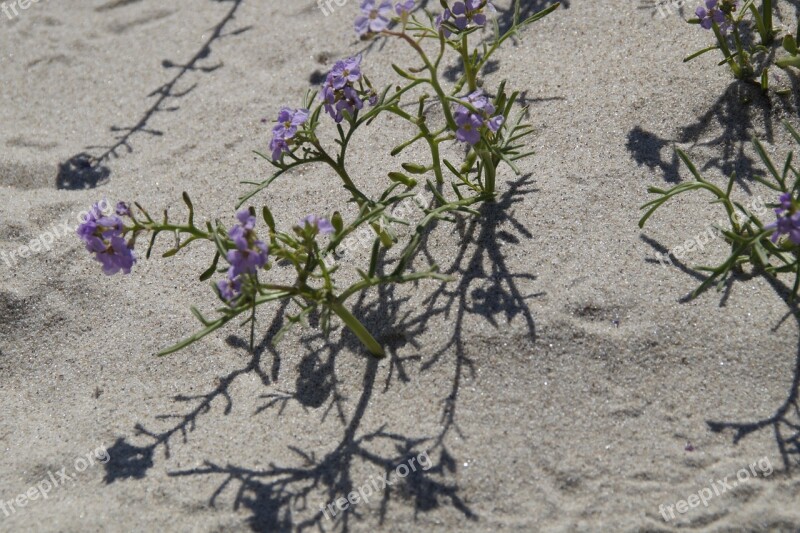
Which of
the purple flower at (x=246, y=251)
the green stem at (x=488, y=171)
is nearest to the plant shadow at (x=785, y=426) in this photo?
the green stem at (x=488, y=171)

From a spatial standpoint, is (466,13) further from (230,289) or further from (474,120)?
(230,289)

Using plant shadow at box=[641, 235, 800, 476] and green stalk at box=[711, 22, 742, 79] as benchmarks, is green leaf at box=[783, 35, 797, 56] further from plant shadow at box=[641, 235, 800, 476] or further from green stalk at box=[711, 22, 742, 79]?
plant shadow at box=[641, 235, 800, 476]

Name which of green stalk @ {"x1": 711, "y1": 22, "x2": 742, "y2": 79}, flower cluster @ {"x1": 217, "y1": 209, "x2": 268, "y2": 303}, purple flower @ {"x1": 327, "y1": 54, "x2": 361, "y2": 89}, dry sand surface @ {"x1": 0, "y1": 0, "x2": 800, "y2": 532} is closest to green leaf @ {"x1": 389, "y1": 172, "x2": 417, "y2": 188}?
dry sand surface @ {"x1": 0, "y1": 0, "x2": 800, "y2": 532}

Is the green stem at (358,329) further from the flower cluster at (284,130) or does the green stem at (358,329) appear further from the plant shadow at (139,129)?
the plant shadow at (139,129)

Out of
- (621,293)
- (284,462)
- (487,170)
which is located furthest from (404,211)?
(284,462)

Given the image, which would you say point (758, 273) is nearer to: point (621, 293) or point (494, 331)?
point (621, 293)

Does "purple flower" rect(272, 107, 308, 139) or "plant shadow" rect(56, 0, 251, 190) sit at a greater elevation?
"plant shadow" rect(56, 0, 251, 190)
